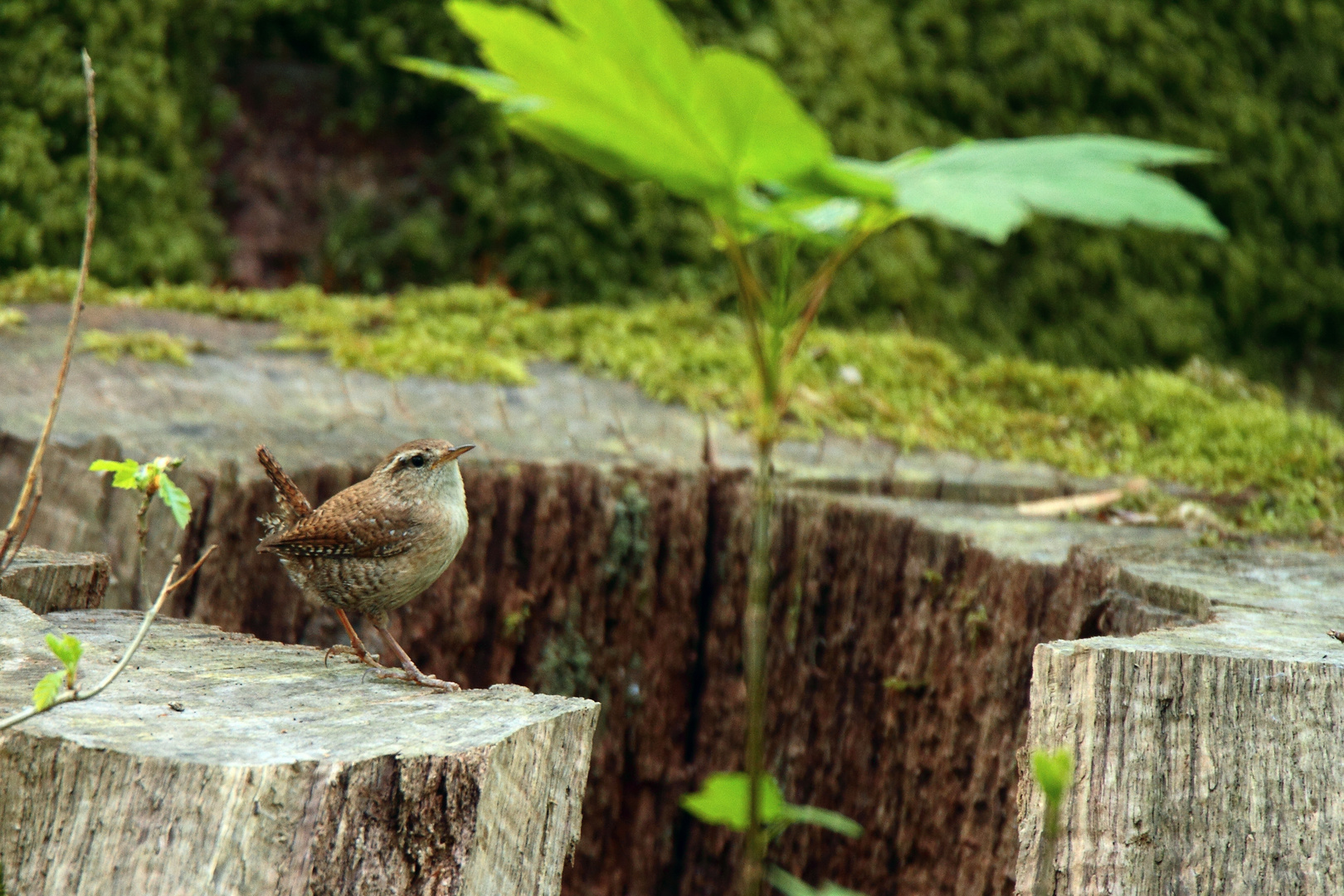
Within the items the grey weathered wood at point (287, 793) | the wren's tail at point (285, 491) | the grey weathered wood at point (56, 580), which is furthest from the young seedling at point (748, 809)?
the wren's tail at point (285, 491)

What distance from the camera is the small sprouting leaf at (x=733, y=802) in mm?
844

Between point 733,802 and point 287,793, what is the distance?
3.25ft

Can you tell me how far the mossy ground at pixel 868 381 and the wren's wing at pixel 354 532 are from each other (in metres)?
1.47

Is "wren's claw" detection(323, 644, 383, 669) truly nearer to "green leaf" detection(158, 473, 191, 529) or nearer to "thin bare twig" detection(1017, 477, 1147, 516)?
"green leaf" detection(158, 473, 191, 529)

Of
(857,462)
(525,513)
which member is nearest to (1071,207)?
(525,513)

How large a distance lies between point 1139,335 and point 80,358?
526cm

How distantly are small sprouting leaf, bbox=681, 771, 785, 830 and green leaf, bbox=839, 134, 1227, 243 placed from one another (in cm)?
43

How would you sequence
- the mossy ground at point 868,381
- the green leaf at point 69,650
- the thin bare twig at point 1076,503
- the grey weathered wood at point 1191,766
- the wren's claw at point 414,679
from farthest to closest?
the mossy ground at point 868,381, the thin bare twig at point 1076,503, the wren's claw at point 414,679, the grey weathered wood at point 1191,766, the green leaf at point 69,650

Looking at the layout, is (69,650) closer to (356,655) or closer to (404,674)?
(404,674)

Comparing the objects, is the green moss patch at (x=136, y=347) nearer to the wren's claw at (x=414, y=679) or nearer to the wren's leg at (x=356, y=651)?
the wren's leg at (x=356, y=651)

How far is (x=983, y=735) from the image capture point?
310 cm

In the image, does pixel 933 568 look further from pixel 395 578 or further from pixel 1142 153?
pixel 1142 153

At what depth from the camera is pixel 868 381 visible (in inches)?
181

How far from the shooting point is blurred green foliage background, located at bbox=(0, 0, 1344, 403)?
5309 mm
